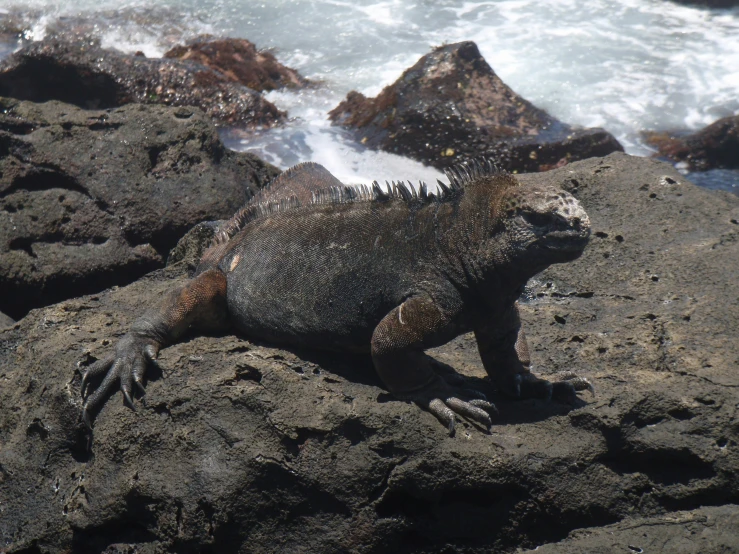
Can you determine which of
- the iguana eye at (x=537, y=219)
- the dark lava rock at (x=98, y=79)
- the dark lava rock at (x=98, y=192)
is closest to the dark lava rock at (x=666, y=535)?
the iguana eye at (x=537, y=219)

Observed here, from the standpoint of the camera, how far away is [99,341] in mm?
4051

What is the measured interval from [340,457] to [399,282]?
33.9 inches

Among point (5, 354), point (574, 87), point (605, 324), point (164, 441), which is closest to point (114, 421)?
point (164, 441)

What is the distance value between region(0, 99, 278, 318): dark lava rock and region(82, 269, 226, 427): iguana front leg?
180cm

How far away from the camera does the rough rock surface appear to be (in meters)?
3.25

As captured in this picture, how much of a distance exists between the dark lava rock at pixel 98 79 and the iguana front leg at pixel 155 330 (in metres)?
5.88

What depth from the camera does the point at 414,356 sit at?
3561 millimetres

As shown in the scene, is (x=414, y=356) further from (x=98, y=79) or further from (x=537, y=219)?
(x=98, y=79)

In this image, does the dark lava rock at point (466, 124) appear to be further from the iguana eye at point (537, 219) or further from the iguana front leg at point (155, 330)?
the iguana eye at point (537, 219)

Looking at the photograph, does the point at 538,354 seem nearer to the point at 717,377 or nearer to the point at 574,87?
the point at 717,377

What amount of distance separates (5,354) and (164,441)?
1.53m

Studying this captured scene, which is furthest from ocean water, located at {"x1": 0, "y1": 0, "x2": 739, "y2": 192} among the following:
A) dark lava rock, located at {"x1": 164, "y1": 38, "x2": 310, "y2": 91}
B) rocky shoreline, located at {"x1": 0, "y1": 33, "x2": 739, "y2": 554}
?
rocky shoreline, located at {"x1": 0, "y1": 33, "x2": 739, "y2": 554}

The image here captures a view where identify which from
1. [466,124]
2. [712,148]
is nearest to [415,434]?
[466,124]

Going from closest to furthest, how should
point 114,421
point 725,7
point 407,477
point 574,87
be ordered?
point 407,477
point 114,421
point 574,87
point 725,7
